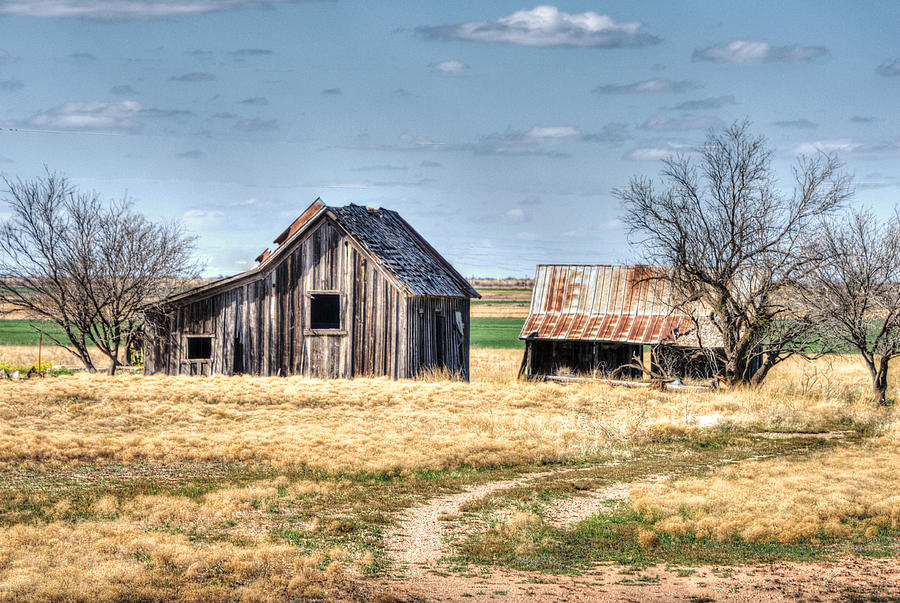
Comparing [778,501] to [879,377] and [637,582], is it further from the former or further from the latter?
[879,377]

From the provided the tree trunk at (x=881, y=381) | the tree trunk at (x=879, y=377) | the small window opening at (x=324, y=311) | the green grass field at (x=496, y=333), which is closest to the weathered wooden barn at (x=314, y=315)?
the small window opening at (x=324, y=311)

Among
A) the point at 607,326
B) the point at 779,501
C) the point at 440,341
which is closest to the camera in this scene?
the point at 779,501

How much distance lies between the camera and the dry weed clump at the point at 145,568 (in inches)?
343

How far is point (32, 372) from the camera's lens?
30.3 metres

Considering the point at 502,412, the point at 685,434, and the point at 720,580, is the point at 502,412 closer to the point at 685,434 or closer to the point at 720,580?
the point at 685,434

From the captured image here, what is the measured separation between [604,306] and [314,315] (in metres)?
10.5

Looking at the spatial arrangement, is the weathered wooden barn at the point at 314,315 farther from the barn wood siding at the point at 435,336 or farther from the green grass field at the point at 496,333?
the green grass field at the point at 496,333

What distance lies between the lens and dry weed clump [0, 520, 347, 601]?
872cm

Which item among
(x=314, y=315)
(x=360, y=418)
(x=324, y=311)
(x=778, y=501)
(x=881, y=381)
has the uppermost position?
(x=324, y=311)

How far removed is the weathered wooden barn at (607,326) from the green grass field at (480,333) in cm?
2672

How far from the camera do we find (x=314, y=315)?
3150 centimetres

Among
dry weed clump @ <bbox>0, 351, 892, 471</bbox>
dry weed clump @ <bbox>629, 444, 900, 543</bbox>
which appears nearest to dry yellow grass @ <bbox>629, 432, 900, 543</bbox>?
dry weed clump @ <bbox>629, 444, 900, 543</bbox>

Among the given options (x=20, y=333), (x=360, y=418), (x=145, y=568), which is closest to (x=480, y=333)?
(x=20, y=333)

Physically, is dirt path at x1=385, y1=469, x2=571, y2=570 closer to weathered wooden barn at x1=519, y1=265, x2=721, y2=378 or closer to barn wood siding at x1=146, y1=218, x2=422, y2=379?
barn wood siding at x1=146, y1=218, x2=422, y2=379
